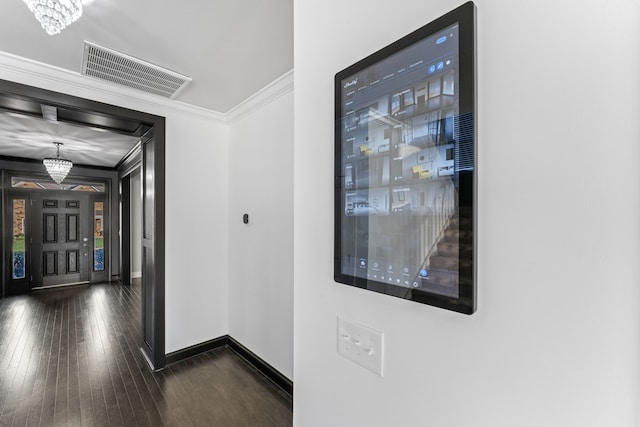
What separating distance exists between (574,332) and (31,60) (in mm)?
3340

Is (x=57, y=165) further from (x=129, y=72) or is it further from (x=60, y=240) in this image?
(x=129, y=72)

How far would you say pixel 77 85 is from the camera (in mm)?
2311

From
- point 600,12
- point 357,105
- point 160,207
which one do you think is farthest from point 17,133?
point 600,12

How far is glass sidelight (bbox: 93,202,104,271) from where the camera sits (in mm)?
6184

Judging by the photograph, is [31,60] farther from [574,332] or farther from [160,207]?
[574,332]

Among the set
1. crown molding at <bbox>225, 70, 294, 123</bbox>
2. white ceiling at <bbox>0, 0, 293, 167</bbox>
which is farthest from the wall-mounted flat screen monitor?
crown molding at <bbox>225, 70, 294, 123</bbox>

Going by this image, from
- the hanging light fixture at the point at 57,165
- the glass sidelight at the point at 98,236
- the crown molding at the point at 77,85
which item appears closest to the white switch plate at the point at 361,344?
the crown molding at the point at 77,85

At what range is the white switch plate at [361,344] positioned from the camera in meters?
0.77

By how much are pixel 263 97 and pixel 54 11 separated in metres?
1.58

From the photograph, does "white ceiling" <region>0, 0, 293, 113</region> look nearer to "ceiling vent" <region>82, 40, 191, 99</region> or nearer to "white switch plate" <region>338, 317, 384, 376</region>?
"ceiling vent" <region>82, 40, 191, 99</region>

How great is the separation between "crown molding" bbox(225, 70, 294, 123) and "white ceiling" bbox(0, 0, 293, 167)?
0.05 m

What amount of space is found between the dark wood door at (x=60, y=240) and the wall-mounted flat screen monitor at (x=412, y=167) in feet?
24.1

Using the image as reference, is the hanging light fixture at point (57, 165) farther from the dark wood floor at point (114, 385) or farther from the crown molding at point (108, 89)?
the crown molding at point (108, 89)

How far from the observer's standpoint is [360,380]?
82 cm
